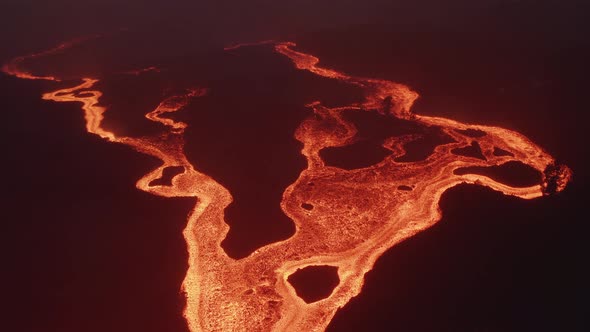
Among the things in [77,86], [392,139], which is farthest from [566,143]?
[77,86]

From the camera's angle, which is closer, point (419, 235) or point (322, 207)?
point (419, 235)

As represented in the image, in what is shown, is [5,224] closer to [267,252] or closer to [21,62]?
[267,252]

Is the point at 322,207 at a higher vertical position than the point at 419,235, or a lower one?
lower

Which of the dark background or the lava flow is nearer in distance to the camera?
the dark background

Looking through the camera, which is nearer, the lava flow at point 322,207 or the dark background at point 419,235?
the dark background at point 419,235
